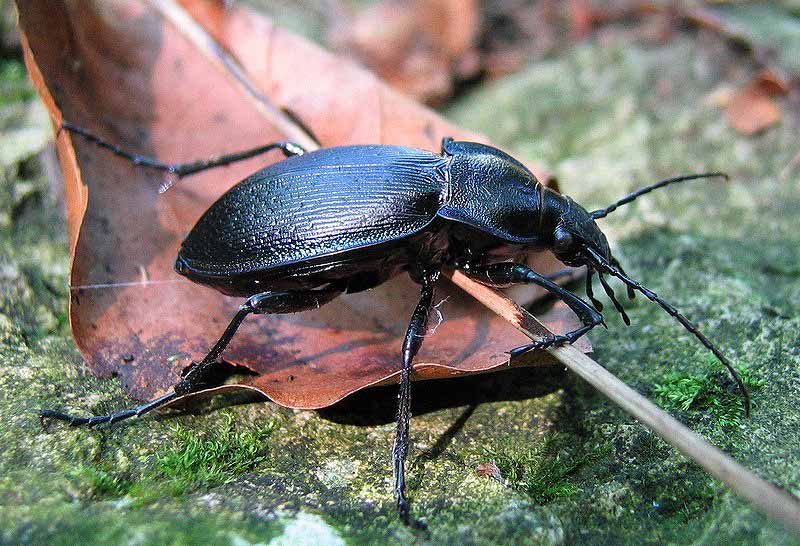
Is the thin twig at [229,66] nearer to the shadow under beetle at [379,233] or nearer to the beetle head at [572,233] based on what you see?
the shadow under beetle at [379,233]

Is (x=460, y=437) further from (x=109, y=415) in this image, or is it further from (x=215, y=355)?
(x=109, y=415)

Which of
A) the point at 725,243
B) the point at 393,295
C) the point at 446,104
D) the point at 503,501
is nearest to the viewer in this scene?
the point at 503,501

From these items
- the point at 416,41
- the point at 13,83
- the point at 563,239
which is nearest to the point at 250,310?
the point at 563,239

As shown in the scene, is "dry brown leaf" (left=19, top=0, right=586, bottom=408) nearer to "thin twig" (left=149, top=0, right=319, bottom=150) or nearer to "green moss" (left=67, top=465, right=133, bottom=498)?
"thin twig" (left=149, top=0, right=319, bottom=150)

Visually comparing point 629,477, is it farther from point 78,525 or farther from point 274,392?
point 78,525

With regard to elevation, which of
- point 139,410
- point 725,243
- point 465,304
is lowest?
point 725,243

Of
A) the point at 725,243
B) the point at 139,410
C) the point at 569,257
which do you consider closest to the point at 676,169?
the point at 725,243

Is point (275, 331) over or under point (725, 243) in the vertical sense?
over

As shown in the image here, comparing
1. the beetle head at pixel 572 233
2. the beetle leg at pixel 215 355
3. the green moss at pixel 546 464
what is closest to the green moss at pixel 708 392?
the green moss at pixel 546 464
